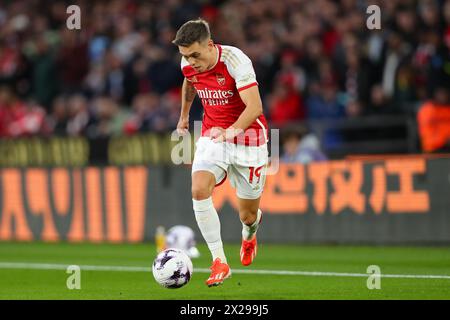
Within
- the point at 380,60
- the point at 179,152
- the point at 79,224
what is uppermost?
the point at 380,60

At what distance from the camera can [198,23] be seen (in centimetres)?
1033

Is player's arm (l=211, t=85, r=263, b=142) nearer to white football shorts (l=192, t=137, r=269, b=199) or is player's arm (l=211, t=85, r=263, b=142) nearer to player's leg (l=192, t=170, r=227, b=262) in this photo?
white football shorts (l=192, t=137, r=269, b=199)

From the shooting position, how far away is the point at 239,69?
10492 mm

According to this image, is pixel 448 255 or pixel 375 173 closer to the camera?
pixel 448 255

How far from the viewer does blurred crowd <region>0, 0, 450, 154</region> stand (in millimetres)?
17594

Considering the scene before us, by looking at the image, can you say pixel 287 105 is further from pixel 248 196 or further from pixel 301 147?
pixel 248 196

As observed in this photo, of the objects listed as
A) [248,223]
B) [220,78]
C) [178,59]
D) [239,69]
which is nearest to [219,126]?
[220,78]

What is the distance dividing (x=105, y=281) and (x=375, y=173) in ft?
18.9

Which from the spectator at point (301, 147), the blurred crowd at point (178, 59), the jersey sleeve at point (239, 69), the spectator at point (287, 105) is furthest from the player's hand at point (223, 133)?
the spectator at point (287, 105)

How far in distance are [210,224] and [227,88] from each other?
128cm
